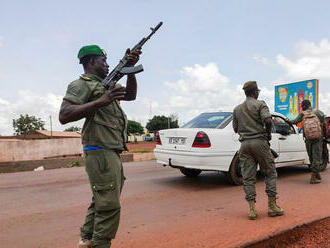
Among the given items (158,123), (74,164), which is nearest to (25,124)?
(158,123)

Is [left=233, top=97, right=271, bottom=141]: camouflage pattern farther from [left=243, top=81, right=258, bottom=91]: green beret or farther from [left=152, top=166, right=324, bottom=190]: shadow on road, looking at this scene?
[left=152, top=166, right=324, bottom=190]: shadow on road

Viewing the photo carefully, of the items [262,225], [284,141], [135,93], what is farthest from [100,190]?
[284,141]

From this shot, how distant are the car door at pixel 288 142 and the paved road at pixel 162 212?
536 mm

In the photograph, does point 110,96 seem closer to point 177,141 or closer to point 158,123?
point 177,141

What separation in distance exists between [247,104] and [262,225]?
1.57m

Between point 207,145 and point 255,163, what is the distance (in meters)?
1.83

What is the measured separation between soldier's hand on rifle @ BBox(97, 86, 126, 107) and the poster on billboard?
16.2 metres

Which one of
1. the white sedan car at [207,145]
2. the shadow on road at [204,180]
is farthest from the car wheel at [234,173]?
the shadow on road at [204,180]

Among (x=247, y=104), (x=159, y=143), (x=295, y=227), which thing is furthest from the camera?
(x=159, y=143)

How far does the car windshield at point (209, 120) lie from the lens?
662 centimetres

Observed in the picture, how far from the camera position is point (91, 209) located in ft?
8.70

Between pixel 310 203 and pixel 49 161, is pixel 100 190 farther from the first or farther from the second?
pixel 49 161

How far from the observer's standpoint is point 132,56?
2.64 m

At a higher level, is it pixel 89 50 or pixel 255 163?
pixel 89 50
